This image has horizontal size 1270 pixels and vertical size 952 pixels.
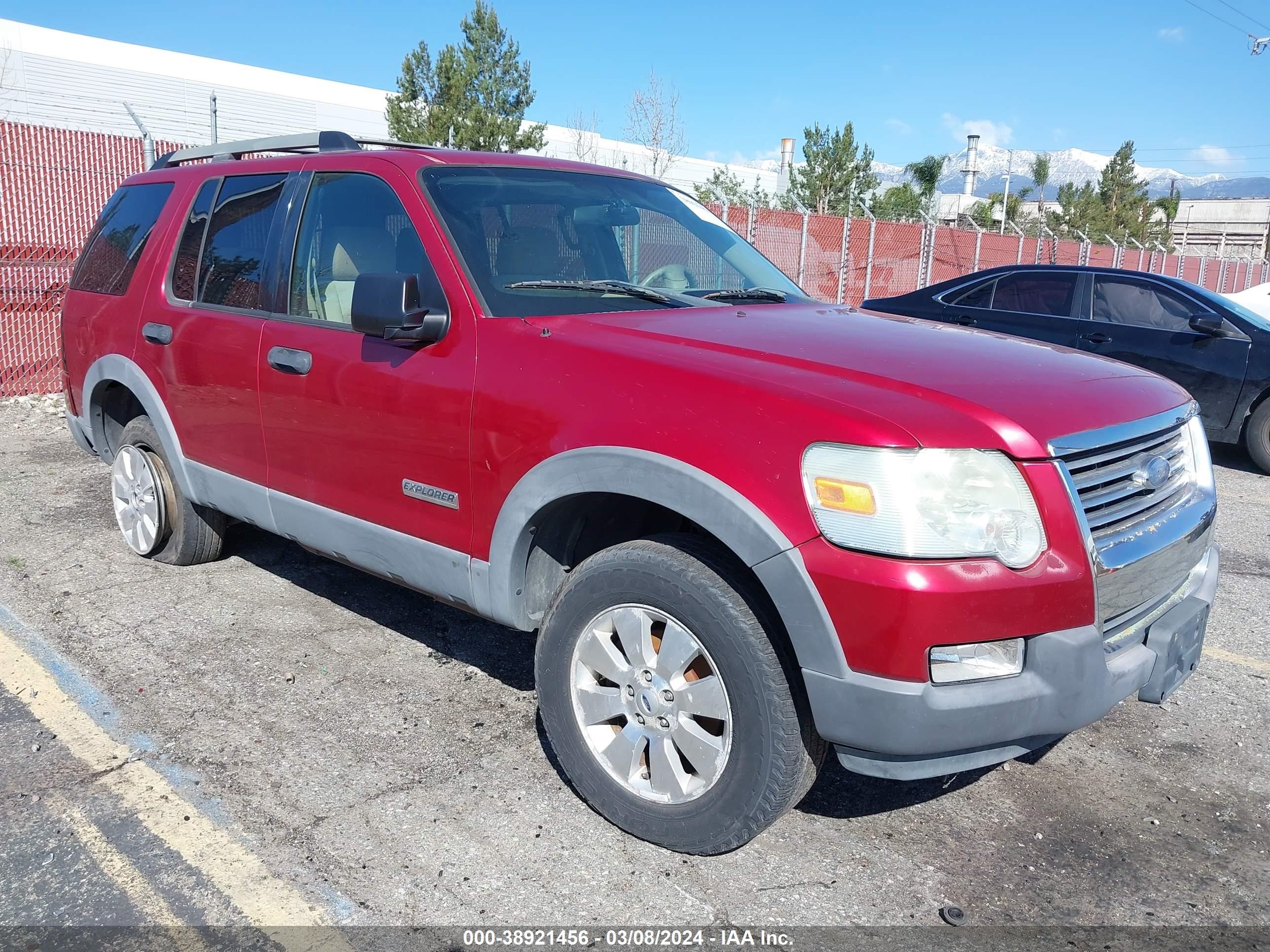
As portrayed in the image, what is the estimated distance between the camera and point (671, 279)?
3.72 m

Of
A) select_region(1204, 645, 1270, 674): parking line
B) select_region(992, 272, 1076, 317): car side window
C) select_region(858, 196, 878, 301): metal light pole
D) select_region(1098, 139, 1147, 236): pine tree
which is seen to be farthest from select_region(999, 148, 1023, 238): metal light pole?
select_region(1204, 645, 1270, 674): parking line

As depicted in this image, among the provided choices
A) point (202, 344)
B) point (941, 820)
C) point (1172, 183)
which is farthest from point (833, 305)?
point (1172, 183)

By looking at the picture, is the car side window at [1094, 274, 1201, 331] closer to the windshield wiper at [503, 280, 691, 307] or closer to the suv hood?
the suv hood

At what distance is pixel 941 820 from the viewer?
3.04m

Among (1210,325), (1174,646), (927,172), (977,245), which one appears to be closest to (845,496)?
(1174,646)

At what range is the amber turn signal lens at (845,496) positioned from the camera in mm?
2295

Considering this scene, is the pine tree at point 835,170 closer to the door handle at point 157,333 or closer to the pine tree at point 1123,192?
the pine tree at point 1123,192

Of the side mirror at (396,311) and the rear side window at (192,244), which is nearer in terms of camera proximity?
the side mirror at (396,311)

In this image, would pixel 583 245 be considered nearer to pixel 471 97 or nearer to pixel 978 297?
pixel 978 297

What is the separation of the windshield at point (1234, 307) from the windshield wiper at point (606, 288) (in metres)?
6.61

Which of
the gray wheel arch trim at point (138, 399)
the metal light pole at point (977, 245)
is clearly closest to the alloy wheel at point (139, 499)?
the gray wheel arch trim at point (138, 399)

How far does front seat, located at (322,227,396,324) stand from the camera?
3.57m

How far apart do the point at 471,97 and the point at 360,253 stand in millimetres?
25275

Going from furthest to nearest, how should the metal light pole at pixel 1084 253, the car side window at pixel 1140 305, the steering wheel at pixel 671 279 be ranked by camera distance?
the metal light pole at pixel 1084 253 → the car side window at pixel 1140 305 → the steering wheel at pixel 671 279
